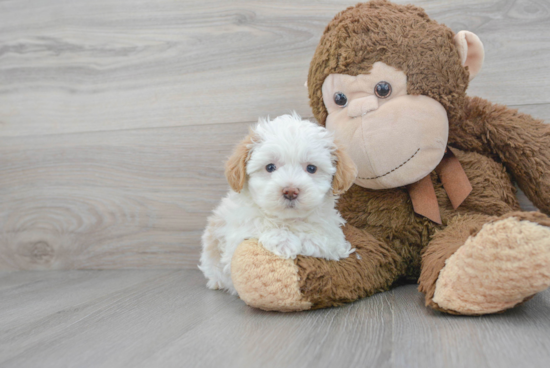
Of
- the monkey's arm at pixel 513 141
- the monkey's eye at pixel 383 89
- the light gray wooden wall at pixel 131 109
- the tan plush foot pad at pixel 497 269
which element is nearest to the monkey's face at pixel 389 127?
the monkey's eye at pixel 383 89

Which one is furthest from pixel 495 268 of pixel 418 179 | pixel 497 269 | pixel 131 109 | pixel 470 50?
pixel 131 109

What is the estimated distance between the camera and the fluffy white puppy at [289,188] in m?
0.82

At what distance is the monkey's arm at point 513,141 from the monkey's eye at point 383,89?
7.5 inches

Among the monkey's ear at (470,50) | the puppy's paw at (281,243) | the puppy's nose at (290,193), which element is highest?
the monkey's ear at (470,50)

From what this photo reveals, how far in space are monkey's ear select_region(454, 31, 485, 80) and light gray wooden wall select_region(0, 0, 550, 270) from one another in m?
0.22

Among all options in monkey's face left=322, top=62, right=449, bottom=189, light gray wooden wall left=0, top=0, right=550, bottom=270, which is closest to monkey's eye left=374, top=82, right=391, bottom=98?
monkey's face left=322, top=62, right=449, bottom=189

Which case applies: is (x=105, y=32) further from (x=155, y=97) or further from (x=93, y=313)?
(x=93, y=313)

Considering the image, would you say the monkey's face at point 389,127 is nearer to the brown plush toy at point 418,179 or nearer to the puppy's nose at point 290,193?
the brown plush toy at point 418,179

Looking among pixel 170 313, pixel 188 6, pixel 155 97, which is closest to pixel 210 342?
pixel 170 313

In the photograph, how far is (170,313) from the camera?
896mm

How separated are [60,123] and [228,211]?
834 mm

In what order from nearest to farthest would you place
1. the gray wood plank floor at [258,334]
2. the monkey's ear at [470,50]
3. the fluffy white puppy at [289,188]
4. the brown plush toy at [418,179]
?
the gray wood plank floor at [258,334], the brown plush toy at [418,179], the fluffy white puppy at [289,188], the monkey's ear at [470,50]

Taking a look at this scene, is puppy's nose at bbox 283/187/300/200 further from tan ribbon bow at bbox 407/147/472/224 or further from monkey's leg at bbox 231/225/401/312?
tan ribbon bow at bbox 407/147/472/224

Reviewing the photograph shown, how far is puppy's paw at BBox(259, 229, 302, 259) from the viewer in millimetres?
829
